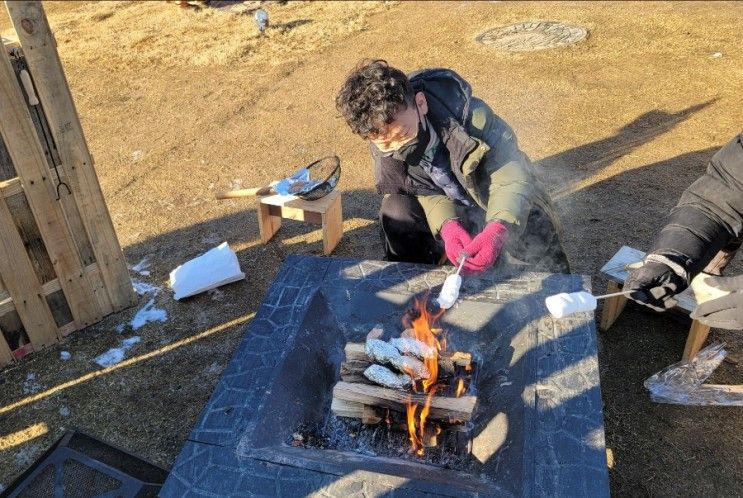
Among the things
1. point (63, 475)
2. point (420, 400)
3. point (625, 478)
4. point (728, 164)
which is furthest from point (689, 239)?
point (63, 475)

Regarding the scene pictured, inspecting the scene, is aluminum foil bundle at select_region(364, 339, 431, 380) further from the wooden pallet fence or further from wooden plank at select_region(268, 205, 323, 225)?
the wooden pallet fence

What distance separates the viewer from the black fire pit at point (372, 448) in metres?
2.21

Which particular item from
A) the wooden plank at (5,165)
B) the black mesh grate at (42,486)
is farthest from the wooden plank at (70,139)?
the black mesh grate at (42,486)

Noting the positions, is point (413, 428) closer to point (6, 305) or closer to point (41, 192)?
point (41, 192)

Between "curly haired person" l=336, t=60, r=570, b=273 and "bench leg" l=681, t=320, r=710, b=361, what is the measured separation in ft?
2.81

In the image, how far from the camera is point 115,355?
3994mm

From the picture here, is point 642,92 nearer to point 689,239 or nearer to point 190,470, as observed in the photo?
point 689,239

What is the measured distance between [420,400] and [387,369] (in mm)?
235

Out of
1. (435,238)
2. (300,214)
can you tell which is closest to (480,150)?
(435,238)

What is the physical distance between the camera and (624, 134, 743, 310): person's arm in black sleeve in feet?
9.75

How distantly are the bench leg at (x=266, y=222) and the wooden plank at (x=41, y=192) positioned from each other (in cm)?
141

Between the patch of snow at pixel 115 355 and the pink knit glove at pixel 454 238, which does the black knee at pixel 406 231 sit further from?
the patch of snow at pixel 115 355

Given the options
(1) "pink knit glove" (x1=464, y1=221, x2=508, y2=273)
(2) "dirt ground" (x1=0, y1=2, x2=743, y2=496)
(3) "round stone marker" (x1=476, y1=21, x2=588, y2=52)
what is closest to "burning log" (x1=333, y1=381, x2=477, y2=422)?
(1) "pink knit glove" (x1=464, y1=221, x2=508, y2=273)

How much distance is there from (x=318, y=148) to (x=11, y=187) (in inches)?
128
